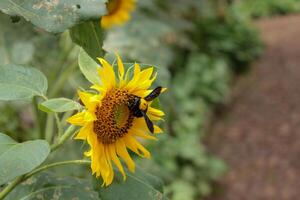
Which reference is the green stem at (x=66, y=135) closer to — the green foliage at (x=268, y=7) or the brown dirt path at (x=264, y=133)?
the brown dirt path at (x=264, y=133)

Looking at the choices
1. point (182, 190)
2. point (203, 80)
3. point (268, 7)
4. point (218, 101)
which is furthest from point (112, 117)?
point (268, 7)

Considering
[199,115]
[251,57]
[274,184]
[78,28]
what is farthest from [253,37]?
[78,28]

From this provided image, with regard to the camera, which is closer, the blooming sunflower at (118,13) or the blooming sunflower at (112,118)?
the blooming sunflower at (112,118)

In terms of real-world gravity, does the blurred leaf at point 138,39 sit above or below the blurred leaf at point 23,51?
below

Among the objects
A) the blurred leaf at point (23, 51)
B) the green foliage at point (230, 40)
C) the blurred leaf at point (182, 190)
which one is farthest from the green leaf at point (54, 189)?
the green foliage at point (230, 40)

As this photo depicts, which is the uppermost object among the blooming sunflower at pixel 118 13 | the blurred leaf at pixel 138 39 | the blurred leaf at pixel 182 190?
the blooming sunflower at pixel 118 13

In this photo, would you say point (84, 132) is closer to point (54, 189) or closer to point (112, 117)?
point (112, 117)
